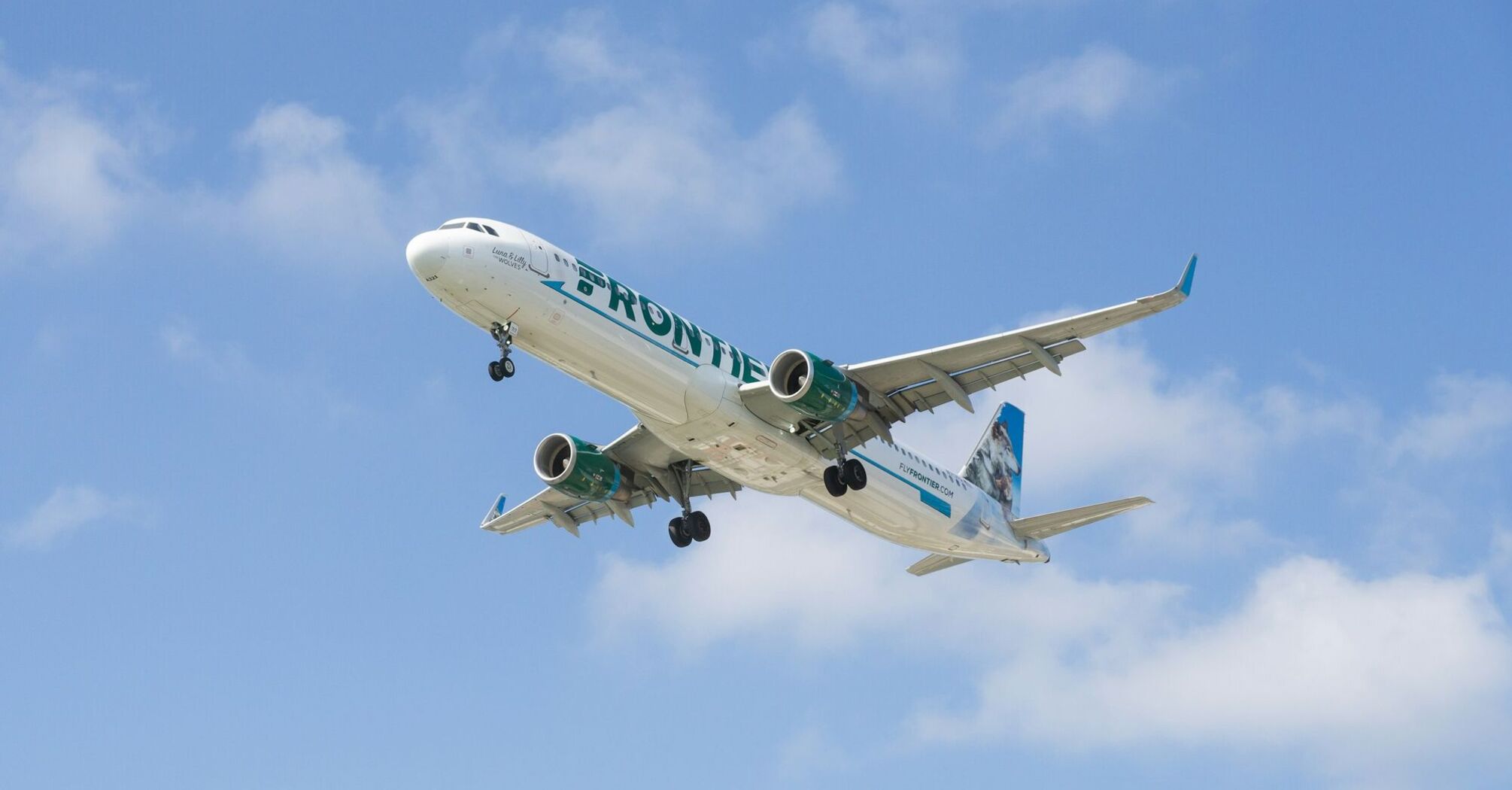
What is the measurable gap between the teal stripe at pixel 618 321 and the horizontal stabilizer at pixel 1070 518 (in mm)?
11985

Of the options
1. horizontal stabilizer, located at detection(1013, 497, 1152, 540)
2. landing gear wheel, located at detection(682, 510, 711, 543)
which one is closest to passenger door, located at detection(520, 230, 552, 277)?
landing gear wheel, located at detection(682, 510, 711, 543)

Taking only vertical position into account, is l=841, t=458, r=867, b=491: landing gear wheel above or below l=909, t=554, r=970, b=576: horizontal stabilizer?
below

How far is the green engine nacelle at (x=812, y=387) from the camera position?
34.5 metres

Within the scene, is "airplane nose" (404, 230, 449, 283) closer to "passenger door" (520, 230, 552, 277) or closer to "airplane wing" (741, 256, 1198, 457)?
"passenger door" (520, 230, 552, 277)

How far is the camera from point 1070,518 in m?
41.8

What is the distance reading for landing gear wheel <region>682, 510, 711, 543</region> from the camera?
4103 centimetres

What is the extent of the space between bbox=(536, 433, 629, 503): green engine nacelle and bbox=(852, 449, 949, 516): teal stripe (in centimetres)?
643

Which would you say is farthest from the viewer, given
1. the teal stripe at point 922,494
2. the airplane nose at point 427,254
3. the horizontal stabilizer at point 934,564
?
the horizontal stabilizer at point 934,564

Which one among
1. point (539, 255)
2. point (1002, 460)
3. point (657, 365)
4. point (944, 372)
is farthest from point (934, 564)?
point (539, 255)

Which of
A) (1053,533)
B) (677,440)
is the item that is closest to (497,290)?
(677,440)

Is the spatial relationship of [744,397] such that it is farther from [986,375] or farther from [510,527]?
[510,527]

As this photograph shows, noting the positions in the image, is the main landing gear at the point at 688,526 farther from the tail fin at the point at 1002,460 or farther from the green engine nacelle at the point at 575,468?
the tail fin at the point at 1002,460

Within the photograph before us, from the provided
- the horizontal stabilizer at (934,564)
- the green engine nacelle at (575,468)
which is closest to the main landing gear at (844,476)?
the green engine nacelle at (575,468)

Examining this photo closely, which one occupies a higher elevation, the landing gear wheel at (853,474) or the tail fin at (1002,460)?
the tail fin at (1002,460)
